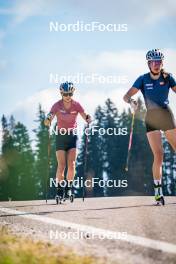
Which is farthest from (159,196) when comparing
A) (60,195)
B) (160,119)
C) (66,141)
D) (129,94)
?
(66,141)

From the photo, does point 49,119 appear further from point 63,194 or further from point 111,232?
point 111,232

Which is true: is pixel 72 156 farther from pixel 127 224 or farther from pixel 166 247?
pixel 166 247

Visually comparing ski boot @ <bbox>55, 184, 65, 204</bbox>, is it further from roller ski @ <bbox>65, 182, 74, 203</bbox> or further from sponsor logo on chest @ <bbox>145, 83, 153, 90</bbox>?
sponsor logo on chest @ <bbox>145, 83, 153, 90</bbox>

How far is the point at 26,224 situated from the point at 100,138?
189 ft

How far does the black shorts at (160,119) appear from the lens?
998 cm

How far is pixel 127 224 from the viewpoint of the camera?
6.51m

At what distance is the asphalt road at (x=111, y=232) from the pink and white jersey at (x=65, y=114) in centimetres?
398

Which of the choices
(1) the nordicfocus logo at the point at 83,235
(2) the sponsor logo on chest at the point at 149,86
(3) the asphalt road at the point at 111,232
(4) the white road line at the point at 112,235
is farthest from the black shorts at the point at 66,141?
(1) the nordicfocus logo at the point at 83,235

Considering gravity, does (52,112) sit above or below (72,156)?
above

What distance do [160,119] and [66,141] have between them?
2.87 metres

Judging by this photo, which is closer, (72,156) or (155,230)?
(155,230)

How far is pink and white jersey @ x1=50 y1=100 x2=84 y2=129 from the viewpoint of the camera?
39.0 ft

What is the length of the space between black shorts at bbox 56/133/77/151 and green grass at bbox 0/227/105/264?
6619 mm

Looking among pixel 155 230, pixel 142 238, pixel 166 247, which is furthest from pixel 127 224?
pixel 166 247
